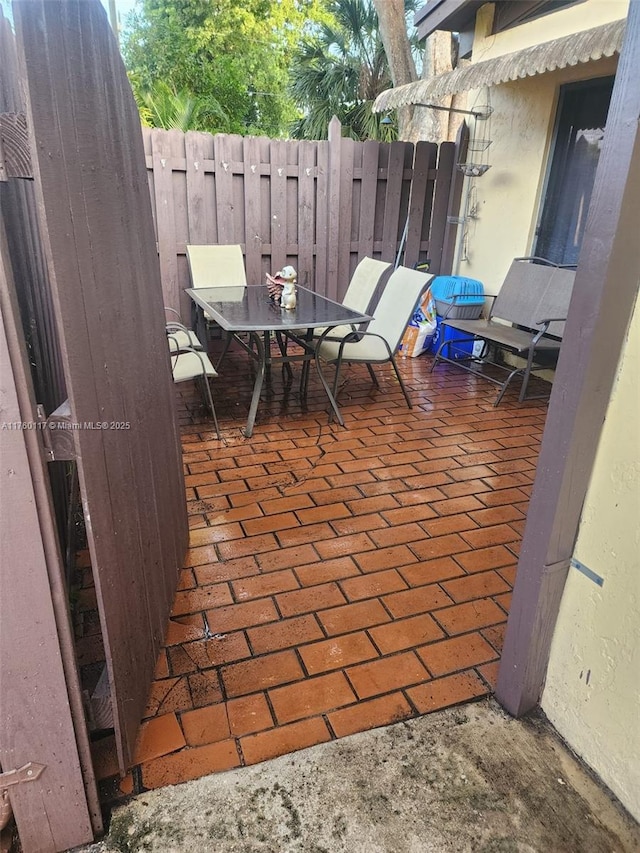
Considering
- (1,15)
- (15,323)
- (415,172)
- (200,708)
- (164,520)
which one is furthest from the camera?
(415,172)

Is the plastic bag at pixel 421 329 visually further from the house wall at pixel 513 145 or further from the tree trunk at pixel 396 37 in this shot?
the tree trunk at pixel 396 37

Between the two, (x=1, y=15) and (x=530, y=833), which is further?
(x=530, y=833)

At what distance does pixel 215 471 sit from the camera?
3.05 m

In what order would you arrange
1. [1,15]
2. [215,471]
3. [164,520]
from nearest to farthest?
[1,15] → [164,520] → [215,471]

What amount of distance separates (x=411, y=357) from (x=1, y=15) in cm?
447

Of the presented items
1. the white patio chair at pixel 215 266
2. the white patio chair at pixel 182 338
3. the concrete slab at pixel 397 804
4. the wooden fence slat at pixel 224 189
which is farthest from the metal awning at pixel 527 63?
the concrete slab at pixel 397 804

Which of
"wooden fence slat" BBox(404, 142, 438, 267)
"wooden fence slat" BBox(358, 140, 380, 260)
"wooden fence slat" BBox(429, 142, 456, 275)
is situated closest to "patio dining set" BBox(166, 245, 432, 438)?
"wooden fence slat" BBox(358, 140, 380, 260)

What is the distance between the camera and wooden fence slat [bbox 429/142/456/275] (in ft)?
19.0

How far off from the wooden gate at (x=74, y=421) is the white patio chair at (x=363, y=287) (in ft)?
9.82

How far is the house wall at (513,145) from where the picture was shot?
14.2 ft

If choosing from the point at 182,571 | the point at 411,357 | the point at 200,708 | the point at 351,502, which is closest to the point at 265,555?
the point at 182,571

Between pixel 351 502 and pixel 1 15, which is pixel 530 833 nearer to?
pixel 351 502

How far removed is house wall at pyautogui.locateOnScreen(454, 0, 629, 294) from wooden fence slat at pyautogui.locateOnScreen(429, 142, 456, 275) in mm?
216

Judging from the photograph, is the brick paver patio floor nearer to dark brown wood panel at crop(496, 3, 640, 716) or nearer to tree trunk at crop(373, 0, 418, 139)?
dark brown wood panel at crop(496, 3, 640, 716)
